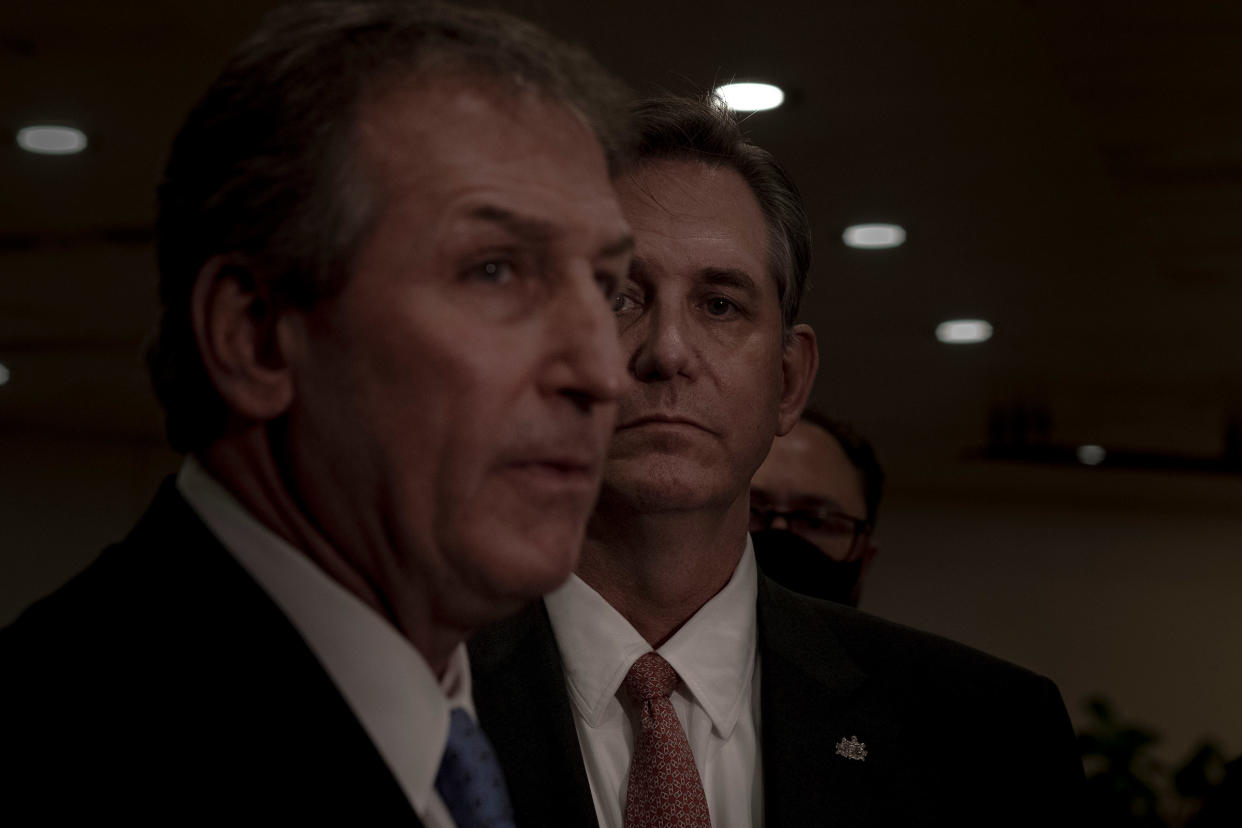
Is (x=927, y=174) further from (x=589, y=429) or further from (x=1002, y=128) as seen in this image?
(x=589, y=429)

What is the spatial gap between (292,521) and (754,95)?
3790 millimetres

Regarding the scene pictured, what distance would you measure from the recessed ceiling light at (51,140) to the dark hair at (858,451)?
10.8ft

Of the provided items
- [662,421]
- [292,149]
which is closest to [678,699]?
[662,421]

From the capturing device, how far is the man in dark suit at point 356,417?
87 centimetres

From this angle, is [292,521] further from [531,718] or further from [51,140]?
[51,140]

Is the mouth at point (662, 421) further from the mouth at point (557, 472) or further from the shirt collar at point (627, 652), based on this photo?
the mouth at point (557, 472)

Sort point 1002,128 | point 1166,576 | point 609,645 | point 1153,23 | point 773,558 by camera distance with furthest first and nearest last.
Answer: point 1166,576 → point 1002,128 → point 1153,23 → point 773,558 → point 609,645

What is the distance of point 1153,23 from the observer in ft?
13.0

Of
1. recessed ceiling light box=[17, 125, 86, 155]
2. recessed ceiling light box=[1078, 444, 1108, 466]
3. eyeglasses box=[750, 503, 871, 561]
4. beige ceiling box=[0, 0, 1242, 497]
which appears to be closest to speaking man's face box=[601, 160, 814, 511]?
eyeglasses box=[750, 503, 871, 561]

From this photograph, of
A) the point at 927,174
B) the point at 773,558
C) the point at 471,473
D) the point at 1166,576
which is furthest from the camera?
the point at 1166,576

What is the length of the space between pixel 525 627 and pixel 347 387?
672 millimetres

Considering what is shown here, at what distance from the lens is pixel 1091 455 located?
34.4 feet

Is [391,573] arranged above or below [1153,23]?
below

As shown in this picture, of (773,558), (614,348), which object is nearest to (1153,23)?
(773,558)
